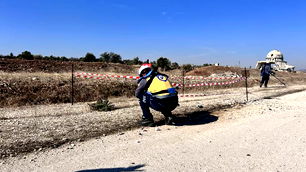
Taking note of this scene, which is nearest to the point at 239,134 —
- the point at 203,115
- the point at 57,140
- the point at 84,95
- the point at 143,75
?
the point at 203,115

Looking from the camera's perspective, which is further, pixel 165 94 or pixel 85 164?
pixel 165 94

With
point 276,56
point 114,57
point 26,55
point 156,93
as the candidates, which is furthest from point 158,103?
point 276,56

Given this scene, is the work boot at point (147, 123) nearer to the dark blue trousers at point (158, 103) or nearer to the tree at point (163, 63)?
the dark blue trousers at point (158, 103)

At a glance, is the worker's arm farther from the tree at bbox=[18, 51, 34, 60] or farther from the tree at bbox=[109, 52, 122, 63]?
the tree at bbox=[109, 52, 122, 63]

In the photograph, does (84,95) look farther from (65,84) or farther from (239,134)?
(239,134)

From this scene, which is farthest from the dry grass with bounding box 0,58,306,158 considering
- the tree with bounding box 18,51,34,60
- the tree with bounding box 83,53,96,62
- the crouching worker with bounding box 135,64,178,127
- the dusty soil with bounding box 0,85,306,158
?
the tree with bounding box 83,53,96,62

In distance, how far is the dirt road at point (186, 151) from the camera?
3.50 meters

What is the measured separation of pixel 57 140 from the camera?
4680 mm

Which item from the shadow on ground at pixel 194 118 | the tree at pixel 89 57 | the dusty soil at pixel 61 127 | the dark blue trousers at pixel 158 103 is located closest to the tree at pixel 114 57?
the tree at pixel 89 57

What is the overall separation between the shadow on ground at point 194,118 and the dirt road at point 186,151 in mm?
359

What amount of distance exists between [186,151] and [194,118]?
9.16 ft

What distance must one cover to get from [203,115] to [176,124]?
1.52 metres

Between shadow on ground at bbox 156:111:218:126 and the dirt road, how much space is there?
1.18 feet

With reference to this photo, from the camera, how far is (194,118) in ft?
22.3
